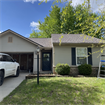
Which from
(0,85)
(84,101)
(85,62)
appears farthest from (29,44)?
(84,101)

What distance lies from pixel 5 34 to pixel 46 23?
17307 mm

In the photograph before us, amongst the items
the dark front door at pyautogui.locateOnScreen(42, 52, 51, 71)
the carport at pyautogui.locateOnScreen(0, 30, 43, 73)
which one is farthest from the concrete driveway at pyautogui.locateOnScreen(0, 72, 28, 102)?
the dark front door at pyautogui.locateOnScreen(42, 52, 51, 71)

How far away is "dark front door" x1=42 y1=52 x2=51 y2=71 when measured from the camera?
11.6 m

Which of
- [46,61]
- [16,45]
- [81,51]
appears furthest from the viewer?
[46,61]

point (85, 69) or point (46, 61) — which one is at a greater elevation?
point (46, 61)

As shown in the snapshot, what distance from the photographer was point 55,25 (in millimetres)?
22484

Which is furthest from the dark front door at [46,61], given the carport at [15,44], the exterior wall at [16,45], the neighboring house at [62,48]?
the exterior wall at [16,45]

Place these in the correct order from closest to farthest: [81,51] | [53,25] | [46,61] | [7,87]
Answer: [7,87], [81,51], [46,61], [53,25]

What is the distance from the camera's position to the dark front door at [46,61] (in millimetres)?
11578

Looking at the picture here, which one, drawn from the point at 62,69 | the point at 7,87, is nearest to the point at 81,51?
the point at 62,69

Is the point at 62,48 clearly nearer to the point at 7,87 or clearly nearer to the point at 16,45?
the point at 16,45

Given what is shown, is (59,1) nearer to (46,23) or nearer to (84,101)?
(84,101)

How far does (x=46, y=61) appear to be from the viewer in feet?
38.4

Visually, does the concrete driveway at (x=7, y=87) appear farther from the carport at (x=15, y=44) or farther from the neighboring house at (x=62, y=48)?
the carport at (x=15, y=44)
